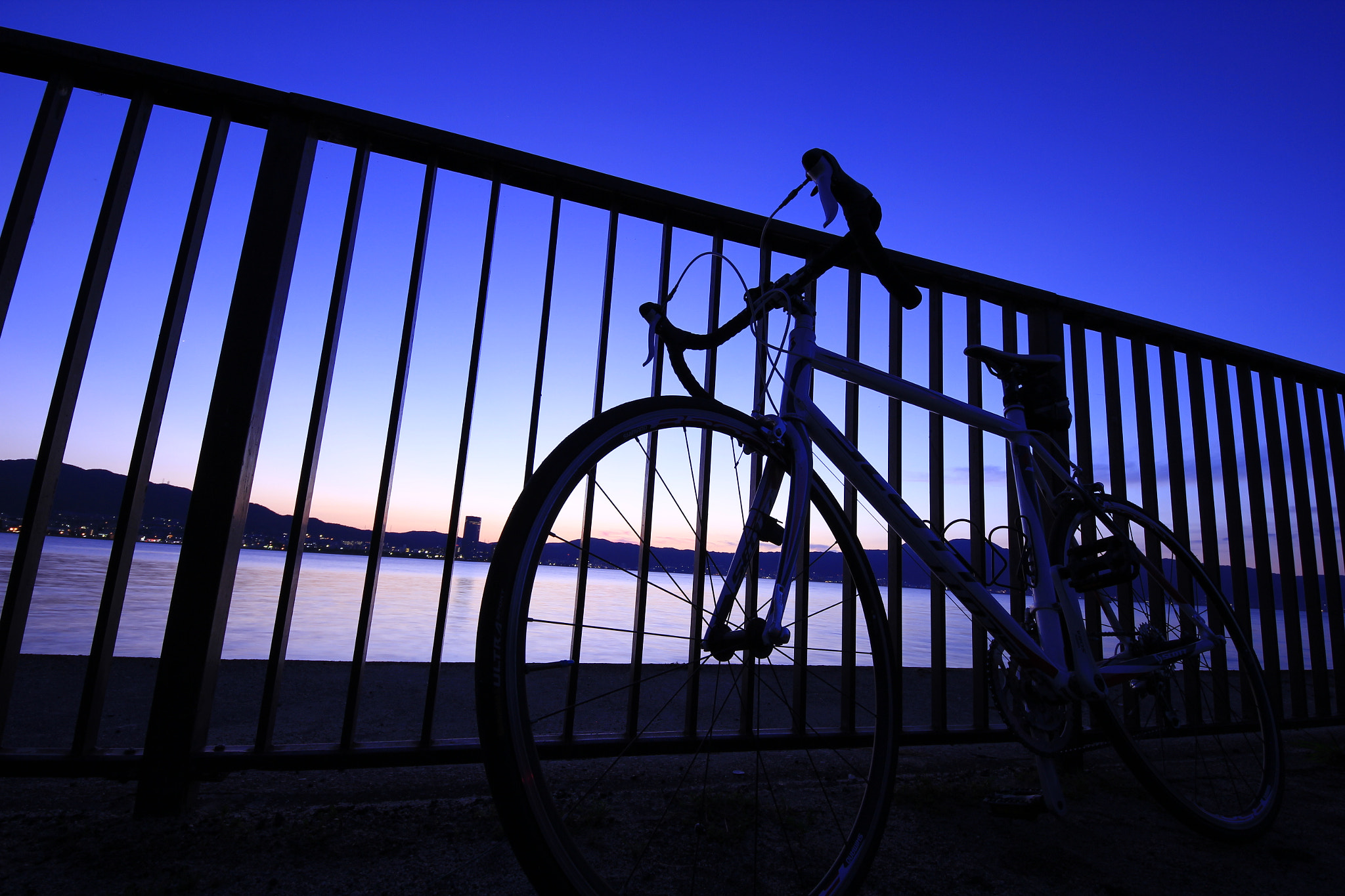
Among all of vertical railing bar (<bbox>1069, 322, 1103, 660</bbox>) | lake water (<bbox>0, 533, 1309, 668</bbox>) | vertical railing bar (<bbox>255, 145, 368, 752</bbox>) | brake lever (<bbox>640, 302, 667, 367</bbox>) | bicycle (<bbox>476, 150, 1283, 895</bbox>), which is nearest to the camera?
bicycle (<bbox>476, 150, 1283, 895</bbox>)

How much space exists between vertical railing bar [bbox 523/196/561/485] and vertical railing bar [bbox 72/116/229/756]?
2.59 ft

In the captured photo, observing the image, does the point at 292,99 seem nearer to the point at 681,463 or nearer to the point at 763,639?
the point at 681,463

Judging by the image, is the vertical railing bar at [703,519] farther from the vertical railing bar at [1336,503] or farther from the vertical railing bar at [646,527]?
the vertical railing bar at [1336,503]

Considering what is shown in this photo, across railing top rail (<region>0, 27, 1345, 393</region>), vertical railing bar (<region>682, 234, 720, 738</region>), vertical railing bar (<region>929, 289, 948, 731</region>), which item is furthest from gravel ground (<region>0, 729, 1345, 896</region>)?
railing top rail (<region>0, 27, 1345, 393</region>)

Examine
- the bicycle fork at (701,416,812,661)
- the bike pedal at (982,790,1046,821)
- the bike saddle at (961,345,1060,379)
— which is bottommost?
the bike pedal at (982,790,1046,821)

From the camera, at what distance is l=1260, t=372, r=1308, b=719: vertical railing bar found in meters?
2.49

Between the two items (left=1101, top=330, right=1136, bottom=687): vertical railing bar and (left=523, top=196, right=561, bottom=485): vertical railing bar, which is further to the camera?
(left=1101, top=330, right=1136, bottom=687): vertical railing bar

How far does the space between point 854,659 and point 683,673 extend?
1.29m

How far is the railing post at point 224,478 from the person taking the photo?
49.5 inches

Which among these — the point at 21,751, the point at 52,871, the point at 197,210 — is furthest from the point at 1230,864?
the point at 197,210

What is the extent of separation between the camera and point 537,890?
2.36 feet

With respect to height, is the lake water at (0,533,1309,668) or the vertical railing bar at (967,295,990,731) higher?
the vertical railing bar at (967,295,990,731)

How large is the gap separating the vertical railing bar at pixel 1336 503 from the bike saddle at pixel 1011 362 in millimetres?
2248

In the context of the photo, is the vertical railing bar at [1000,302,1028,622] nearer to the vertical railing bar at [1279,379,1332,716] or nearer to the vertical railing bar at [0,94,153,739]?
the vertical railing bar at [1279,379,1332,716]
